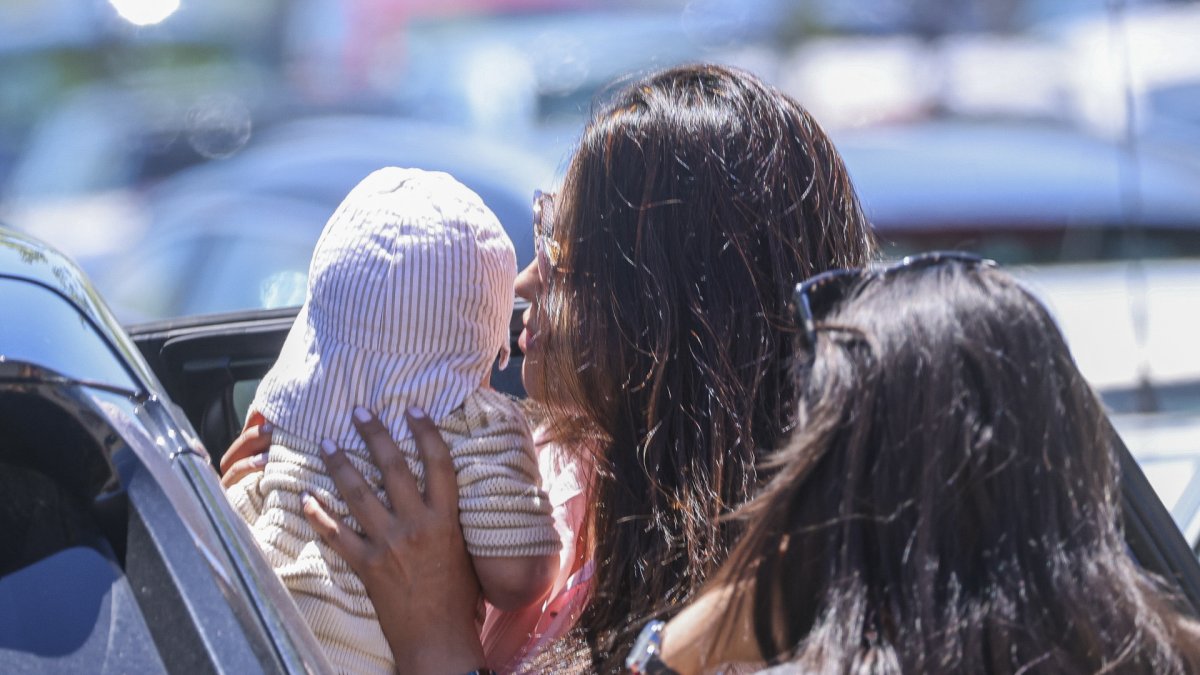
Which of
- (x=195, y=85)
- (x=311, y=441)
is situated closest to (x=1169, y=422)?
(x=311, y=441)

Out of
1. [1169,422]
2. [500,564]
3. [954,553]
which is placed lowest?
[1169,422]

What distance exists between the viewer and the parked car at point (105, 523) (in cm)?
111

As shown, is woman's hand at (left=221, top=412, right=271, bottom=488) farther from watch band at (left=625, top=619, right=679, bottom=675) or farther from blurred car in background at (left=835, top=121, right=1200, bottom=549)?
blurred car in background at (left=835, top=121, right=1200, bottom=549)

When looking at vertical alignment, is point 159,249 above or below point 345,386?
below

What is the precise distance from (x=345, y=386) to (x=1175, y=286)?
16.8ft

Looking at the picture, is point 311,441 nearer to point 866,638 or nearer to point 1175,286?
point 866,638

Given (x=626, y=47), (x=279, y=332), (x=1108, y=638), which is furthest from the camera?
(x=626, y=47)

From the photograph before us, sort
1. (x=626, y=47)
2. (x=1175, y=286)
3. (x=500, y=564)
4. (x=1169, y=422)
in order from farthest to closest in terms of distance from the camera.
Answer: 1. (x=626, y=47)
2. (x=1175, y=286)
3. (x=1169, y=422)
4. (x=500, y=564)

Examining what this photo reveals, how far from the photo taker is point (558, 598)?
1612 mm

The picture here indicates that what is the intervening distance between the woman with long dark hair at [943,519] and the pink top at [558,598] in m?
0.45

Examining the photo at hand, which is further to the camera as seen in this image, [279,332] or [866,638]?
[279,332]

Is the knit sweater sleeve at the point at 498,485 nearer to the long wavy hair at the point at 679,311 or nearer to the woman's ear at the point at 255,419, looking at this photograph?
the long wavy hair at the point at 679,311

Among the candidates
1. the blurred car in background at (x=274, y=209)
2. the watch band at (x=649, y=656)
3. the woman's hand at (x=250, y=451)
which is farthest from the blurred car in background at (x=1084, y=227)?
the watch band at (x=649, y=656)

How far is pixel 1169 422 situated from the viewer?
182 inches
